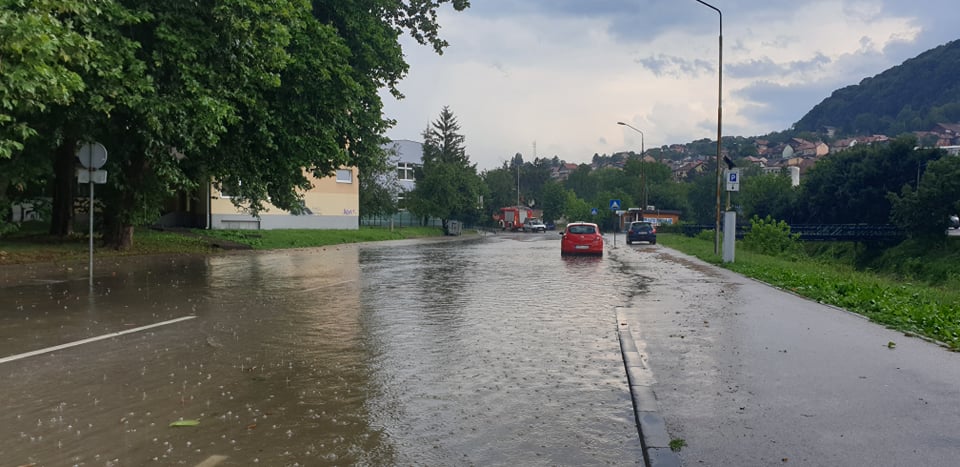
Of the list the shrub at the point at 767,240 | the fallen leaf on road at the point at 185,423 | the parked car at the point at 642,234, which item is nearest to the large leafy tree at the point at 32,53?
the fallen leaf on road at the point at 185,423

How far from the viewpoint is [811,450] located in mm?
4254

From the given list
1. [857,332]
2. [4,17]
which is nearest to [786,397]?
[857,332]

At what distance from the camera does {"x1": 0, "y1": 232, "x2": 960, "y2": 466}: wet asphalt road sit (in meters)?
4.27

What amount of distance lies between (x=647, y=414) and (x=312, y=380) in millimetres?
3022

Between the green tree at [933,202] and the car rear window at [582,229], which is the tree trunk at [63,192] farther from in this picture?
the green tree at [933,202]

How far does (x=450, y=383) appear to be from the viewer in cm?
587

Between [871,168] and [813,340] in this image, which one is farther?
[871,168]

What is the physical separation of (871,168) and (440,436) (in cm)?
6740

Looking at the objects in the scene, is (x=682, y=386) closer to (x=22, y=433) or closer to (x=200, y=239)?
(x=22, y=433)

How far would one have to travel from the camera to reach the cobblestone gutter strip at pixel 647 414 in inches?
162

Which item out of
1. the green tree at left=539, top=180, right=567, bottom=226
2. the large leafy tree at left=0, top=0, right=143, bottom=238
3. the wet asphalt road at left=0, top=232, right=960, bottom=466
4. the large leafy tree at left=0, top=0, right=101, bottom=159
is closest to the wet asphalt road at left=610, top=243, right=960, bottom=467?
the wet asphalt road at left=0, top=232, right=960, bottom=466

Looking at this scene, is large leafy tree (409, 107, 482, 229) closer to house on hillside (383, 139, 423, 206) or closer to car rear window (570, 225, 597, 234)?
house on hillside (383, 139, 423, 206)

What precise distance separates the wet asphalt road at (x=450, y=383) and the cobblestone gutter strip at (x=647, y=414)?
9 cm

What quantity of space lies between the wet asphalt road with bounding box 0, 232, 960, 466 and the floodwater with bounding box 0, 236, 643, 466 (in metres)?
0.03
